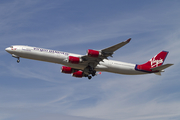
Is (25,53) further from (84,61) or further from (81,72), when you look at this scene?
(81,72)

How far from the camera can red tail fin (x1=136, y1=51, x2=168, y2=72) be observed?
5750 centimetres

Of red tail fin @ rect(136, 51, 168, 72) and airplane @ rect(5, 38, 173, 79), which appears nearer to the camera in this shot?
airplane @ rect(5, 38, 173, 79)

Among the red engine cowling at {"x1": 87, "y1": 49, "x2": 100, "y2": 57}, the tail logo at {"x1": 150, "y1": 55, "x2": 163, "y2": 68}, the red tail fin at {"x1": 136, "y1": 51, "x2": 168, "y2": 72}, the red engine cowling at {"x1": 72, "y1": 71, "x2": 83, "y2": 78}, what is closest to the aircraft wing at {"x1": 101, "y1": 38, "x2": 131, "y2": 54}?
the red engine cowling at {"x1": 87, "y1": 49, "x2": 100, "y2": 57}

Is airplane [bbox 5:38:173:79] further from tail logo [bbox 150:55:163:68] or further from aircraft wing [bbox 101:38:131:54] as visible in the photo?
tail logo [bbox 150:55:163:68]

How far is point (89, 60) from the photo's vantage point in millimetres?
50594

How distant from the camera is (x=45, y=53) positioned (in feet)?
161

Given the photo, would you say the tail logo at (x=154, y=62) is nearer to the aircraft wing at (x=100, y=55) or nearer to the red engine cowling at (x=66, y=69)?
the aircraft wing at (x=100, y=55)

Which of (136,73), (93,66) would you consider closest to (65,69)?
(93,66)

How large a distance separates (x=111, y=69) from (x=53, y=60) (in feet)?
42.8

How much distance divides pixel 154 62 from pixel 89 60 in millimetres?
18159

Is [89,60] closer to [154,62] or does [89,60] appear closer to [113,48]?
[113,48]

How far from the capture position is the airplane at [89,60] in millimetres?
48094

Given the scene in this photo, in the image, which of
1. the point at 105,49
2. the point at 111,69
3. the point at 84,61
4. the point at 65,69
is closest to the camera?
the point at 105,49

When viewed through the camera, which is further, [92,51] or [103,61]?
[103,61]
